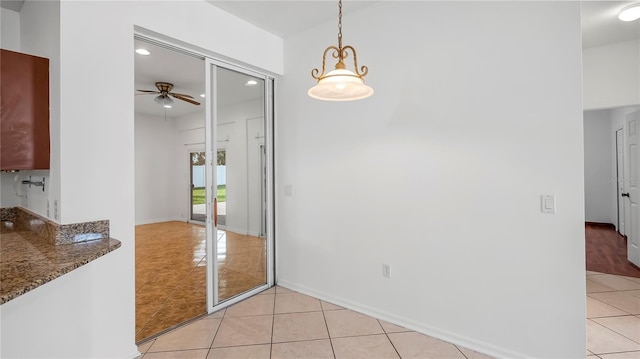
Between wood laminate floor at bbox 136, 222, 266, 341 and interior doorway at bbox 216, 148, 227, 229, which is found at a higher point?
interior doorway at bbox 216, 148, 227, 229

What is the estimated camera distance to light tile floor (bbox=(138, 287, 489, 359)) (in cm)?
222

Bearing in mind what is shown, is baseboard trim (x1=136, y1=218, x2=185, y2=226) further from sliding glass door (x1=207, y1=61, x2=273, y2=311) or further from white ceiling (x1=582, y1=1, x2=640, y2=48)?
white ceiling (x1=582, y1=1, x2=640, y2=48)

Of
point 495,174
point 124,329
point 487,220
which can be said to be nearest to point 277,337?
point 124,329

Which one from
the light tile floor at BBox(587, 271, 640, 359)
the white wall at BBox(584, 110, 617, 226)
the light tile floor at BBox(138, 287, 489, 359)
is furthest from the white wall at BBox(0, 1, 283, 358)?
the white wall at BBox(584, 110, 617, 226)

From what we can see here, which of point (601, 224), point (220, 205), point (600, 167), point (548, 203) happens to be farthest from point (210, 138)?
point (601, 224)

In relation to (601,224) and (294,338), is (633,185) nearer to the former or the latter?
(601,224)

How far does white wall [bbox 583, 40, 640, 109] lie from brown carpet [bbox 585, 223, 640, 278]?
84.0 inches

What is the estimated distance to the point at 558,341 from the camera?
1979 millimetres

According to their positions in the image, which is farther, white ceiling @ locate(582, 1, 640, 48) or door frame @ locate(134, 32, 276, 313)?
white ceiling @ locate(582, 1, 640, 48)

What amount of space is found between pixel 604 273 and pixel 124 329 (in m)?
5.33

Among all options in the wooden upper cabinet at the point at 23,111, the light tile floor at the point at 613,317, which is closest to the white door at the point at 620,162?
the light tile floor at the point at 613,317

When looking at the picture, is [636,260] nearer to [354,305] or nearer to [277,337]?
[354,305]

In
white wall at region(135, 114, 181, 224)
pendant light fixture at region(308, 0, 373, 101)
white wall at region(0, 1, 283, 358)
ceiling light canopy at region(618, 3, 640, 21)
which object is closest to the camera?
pendant light fixture at region(308, 0, 373, 101)

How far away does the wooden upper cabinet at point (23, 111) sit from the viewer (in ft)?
6.01
